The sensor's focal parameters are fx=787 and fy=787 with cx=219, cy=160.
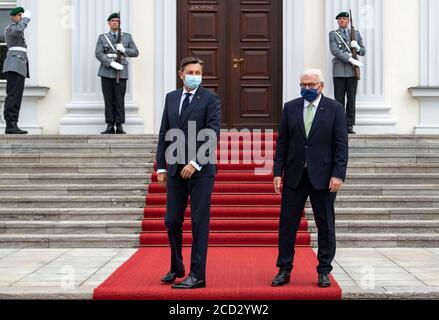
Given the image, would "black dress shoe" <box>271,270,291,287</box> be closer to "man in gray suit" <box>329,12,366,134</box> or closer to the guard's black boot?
"man in gray suit" <box>329,12,366,134</box>

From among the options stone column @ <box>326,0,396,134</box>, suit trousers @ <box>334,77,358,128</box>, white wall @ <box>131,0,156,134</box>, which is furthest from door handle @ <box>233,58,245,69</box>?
suit trousers @ <box>334,77,358,128</box>

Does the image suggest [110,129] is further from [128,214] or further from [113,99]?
[128,214]

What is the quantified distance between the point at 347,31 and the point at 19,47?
17.2 ft

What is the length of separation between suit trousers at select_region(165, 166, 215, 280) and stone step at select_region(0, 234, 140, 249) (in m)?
2.48

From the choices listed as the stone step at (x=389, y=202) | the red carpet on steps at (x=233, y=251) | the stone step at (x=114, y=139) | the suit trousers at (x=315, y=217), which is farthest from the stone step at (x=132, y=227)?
the suit trousers at (x=315, y=217)

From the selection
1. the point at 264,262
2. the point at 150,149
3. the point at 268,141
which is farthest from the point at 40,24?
the point at 264,262

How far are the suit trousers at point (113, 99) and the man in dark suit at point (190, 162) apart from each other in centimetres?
560

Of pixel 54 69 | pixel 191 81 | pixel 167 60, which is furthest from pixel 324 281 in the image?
pixel 54 69

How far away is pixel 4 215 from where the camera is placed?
10.1 meters

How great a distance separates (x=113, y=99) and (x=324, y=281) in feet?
21.9

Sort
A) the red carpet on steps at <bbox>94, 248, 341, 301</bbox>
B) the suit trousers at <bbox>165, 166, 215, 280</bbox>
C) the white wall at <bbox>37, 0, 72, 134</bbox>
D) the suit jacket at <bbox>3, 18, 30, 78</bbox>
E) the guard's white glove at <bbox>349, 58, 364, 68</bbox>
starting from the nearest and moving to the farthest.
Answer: the red carpet on steps at <bbox>94, 248, 341, 301</bbox>
the suit trousers at <bbox>165, 166, 215, 280</bbox>
the suit jacket at <bbox>3, 18, 30, 78</bbox>
the guard's white glove at <bbox>349, 58, 364, 68</bbox>
the white wall at <bbox>37, 0, 72, 134</bbox>

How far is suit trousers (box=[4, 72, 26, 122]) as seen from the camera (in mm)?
12273

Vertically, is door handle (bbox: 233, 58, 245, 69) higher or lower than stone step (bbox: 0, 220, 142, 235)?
higher

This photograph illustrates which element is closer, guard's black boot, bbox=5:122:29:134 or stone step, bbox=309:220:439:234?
stone step, bbox=309:220:439:234
